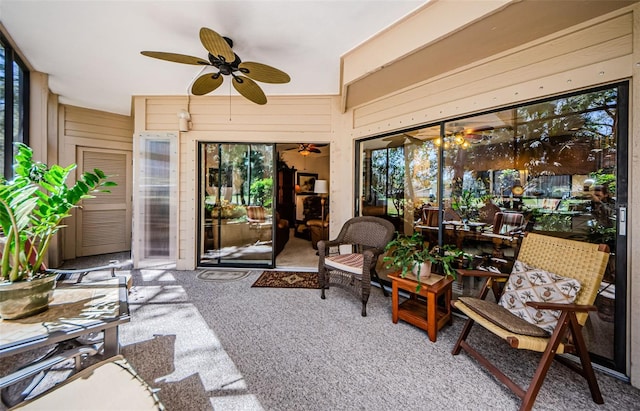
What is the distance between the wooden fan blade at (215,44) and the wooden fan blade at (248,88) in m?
0.32

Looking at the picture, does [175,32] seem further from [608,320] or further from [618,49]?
[608,320]

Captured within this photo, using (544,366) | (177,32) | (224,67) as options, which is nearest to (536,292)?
(544,366)

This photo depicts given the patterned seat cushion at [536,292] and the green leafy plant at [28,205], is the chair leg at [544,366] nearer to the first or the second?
the patterned seat cushion at [536,292]

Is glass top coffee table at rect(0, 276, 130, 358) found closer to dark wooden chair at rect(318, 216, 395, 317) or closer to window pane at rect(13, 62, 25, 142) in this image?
dark wooden chair at rect(318, 216, 395, 317)

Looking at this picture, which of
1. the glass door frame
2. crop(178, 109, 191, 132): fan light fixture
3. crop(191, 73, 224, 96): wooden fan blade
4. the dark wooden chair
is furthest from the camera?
the glass door frame

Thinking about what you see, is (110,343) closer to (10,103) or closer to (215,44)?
(215,44)

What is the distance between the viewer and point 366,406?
4.78 feet

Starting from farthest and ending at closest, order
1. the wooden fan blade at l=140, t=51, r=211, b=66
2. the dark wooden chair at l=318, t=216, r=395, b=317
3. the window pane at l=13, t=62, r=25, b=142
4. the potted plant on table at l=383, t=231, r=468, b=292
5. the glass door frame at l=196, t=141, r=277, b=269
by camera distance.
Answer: the glass door frame at l=196, t=141, r=277, b=269 → the window pane at l=13, t=62, r=25, b=142 → the dark wooden chair at l=318, t=216, r=395, b=317 → the potted plant on table at l=383, t=231, r=468, b=292 → the wooden fan blade at l=140, t=51, r=211, b=66

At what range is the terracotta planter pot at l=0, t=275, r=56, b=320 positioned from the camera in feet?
4.44

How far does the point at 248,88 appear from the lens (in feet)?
8.59

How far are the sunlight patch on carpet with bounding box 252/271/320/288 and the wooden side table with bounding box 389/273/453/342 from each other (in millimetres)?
1214

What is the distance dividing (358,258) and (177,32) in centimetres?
317

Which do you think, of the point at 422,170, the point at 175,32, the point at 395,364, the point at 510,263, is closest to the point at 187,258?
the point at 175,32

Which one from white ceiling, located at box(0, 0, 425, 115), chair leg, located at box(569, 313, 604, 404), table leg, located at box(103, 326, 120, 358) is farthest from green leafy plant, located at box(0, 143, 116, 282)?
chair leg, located at box(569, 313, 604, 404)
